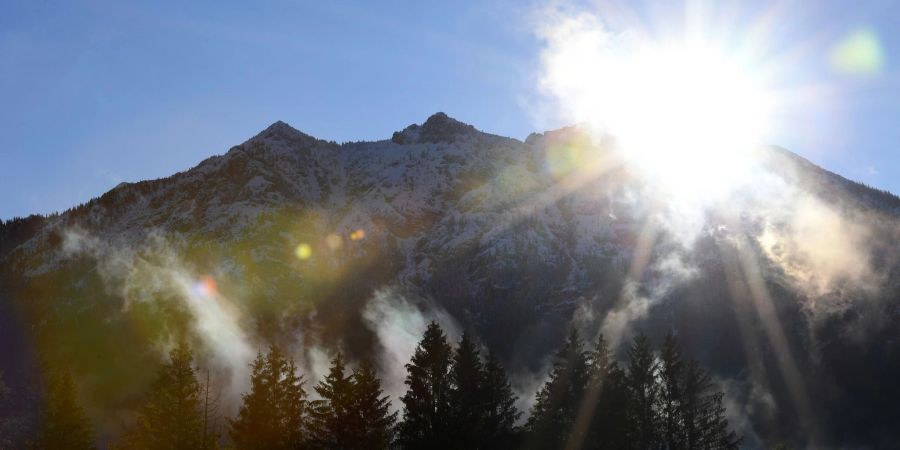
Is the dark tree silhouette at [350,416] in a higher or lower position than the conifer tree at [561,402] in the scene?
lower

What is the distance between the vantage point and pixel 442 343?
57.9m

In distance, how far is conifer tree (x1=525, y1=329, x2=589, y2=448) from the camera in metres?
61.8

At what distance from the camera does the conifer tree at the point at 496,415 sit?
58.8 metres

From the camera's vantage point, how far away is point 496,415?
6031cm

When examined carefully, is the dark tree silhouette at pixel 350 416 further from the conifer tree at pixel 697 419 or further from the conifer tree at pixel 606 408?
the conifer tree at pixel 697 419

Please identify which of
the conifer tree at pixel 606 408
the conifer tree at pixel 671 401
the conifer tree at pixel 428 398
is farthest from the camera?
the conifer tree at pixel 671 401

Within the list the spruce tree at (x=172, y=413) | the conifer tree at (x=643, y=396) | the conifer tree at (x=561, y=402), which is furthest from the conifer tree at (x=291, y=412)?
the conifer tree at (x=643, y=396)

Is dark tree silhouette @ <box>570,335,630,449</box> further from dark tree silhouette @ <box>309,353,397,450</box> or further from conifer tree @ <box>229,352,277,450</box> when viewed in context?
conifer tree @ <box>229,352,277,450</box>

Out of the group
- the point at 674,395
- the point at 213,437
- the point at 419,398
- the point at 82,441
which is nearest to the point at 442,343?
the point at 419,398

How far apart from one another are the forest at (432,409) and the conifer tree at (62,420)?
78 mm

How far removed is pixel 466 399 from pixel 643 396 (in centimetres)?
1576

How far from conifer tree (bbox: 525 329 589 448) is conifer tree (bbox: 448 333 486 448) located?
5539mm

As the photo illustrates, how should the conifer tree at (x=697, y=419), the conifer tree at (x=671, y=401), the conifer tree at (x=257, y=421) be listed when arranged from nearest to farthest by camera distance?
the conifer tree at (x=257, y=421)
the conifer tree at (x=697, y=419)
the conifer tree at (x=671, y=401)

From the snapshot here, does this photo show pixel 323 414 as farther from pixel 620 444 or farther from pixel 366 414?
pixel 620 444
